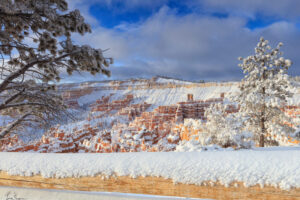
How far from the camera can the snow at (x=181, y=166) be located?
8.02ft

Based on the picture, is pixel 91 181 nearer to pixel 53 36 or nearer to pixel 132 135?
pixel 53 36

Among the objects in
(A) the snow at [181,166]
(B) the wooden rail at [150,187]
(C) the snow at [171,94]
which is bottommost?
(B) the wooden rail at [150,187]

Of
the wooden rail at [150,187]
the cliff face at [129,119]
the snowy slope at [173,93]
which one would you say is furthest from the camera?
the snowy slope at [173,93]

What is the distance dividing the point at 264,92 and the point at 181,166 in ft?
39.8

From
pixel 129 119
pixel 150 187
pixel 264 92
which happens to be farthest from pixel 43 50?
pixel 129 119

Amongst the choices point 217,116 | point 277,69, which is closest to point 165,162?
point 217,116

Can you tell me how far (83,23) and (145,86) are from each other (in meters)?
120

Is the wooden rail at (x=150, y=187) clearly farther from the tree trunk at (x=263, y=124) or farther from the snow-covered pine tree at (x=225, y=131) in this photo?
the tree trunk at (x=263, y=124)

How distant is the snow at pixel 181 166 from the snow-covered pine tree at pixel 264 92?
1041 cm

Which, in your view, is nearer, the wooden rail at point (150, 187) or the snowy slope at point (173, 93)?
the wooden rail at point (150, 187)

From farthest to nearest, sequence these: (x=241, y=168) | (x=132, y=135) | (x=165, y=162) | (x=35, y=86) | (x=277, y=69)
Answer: (x=132, y=135), (x=277, y=69), (x=35, y=86), (x=165, y=162), (x=241, y=168)

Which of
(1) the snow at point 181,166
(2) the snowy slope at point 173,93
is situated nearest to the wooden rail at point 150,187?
(1) the snow at point 181,166

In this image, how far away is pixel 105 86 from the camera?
136m

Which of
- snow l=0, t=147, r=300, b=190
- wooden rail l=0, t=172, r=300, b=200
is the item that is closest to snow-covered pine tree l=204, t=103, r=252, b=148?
snow l=0, t=147, r=300, b=190
